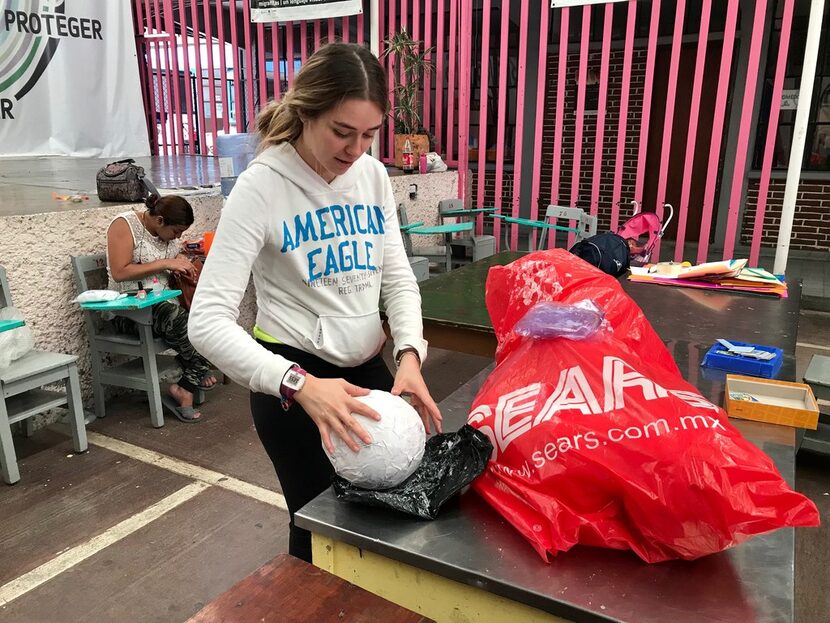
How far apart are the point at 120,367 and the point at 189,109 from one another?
212 inches

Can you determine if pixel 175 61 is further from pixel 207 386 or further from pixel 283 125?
pixel 283 125

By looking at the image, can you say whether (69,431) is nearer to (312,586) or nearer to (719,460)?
(312,586)

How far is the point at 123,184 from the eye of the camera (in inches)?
138

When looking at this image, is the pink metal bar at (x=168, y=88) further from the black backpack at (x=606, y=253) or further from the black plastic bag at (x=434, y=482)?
the black plastic bag at (x=434, y=482)

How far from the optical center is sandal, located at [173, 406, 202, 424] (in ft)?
10.4

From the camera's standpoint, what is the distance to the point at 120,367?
10.7 ft

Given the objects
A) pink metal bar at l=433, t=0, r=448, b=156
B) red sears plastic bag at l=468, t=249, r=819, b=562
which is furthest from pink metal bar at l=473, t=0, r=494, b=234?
red sears plastic bag at l=468, t=249, r=819, b=562

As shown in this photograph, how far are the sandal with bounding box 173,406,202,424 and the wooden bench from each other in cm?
237

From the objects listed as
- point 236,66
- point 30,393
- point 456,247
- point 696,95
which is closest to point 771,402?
point 30,393

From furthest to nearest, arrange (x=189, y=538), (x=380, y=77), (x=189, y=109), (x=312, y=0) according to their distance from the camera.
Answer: (x=189, y=109), (x=312, y=0), (x=189, y=538), (x=380, y=77)

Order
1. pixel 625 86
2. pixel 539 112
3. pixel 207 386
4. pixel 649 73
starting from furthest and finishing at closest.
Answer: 1. pixel 539 112
2. pixel 625 86
3. pixel 649 73
4. pixel 207 386

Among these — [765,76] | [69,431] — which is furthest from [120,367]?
[765,76]

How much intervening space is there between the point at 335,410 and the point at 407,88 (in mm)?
5247

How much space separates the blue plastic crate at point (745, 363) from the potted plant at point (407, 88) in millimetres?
4104
